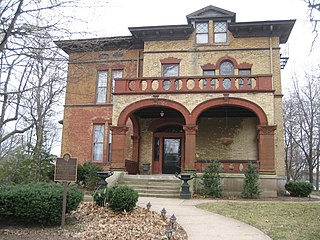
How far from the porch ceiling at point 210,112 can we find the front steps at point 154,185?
4.06m

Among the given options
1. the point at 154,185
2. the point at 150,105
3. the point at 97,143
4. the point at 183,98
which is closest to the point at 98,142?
the point at 97,143

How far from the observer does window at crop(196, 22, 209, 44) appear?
834 inches

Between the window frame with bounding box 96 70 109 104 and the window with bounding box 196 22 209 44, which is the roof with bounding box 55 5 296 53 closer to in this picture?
the window with bounding box 196 22 209 44

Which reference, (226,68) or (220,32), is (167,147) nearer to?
(226,68)

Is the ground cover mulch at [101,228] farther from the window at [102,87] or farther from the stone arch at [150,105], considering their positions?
the window at [102,87]

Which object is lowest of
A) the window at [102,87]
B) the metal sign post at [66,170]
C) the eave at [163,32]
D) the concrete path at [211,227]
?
the concrete path at [211,227]

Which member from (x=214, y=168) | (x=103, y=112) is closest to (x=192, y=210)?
(x=214, y=168)

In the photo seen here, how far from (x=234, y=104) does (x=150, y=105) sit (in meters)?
4.18

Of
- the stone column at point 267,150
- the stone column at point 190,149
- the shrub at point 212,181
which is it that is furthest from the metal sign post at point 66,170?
the stone column at point 267,150

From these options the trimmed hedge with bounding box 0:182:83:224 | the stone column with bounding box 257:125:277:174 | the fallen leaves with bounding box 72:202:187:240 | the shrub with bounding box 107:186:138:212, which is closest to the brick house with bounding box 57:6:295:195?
the stone column with bounding box 257:125:277:174

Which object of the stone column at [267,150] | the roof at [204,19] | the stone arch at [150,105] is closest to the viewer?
the stone column at [267,150]

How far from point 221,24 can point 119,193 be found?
14757 millimetres

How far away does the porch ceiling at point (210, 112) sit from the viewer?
731 inches

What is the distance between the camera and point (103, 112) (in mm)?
21969
